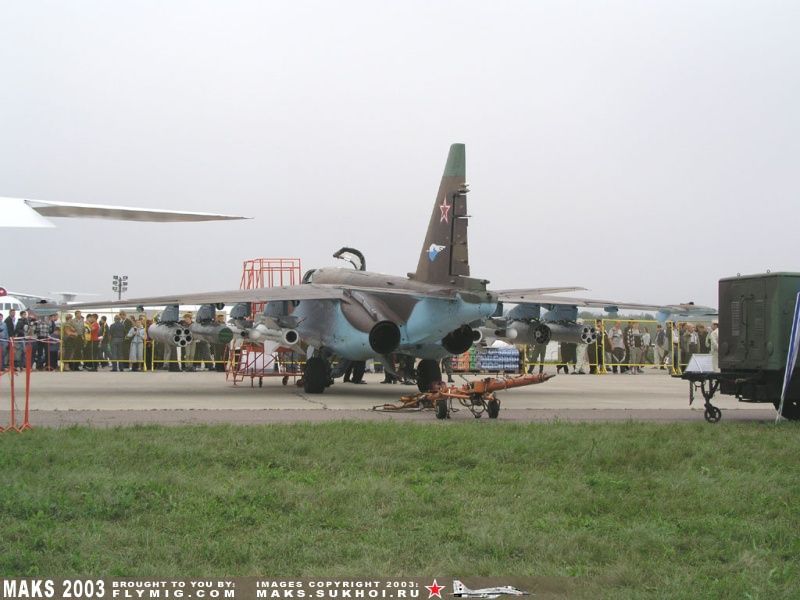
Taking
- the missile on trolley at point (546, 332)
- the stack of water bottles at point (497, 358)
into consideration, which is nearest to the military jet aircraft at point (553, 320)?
the missile on trolley at point (546, 332)

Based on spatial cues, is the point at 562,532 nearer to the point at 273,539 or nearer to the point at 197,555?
the point at 273,539

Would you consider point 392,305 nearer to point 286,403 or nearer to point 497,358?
point 286,403

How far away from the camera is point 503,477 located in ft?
29.3

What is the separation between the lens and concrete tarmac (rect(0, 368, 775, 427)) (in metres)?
14.7

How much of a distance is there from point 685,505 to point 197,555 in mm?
4239

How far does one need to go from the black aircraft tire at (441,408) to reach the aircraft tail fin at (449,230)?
520 cm

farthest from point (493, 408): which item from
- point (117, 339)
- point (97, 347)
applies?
point (97, 347)

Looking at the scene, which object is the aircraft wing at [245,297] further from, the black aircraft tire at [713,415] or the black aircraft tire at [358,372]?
the black aircraft tire at [713,415]

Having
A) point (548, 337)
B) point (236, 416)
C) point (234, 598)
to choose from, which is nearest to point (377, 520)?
point (234, 598)

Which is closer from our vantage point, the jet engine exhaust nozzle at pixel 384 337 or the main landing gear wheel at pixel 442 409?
the main landing gear wheel at pixel 442 409

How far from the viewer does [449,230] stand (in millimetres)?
19562

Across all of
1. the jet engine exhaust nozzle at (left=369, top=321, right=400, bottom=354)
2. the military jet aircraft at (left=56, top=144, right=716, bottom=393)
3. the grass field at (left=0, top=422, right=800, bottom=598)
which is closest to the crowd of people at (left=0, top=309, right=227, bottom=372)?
the military jet aircraft at (left=56, top=144, right=716, bottom=393)

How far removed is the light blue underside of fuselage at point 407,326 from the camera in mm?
19078

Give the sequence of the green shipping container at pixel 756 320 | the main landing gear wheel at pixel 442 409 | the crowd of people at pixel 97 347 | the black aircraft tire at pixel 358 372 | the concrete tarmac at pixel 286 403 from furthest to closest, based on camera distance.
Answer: the crowd of people at pixel 97 347 < the black aircraft tire at pixel 358 372 < the concrete tarmac at pixel 286 403 < the main landing gear wheel at pixel 442 409 < the green shipping container at pixel 756 320
